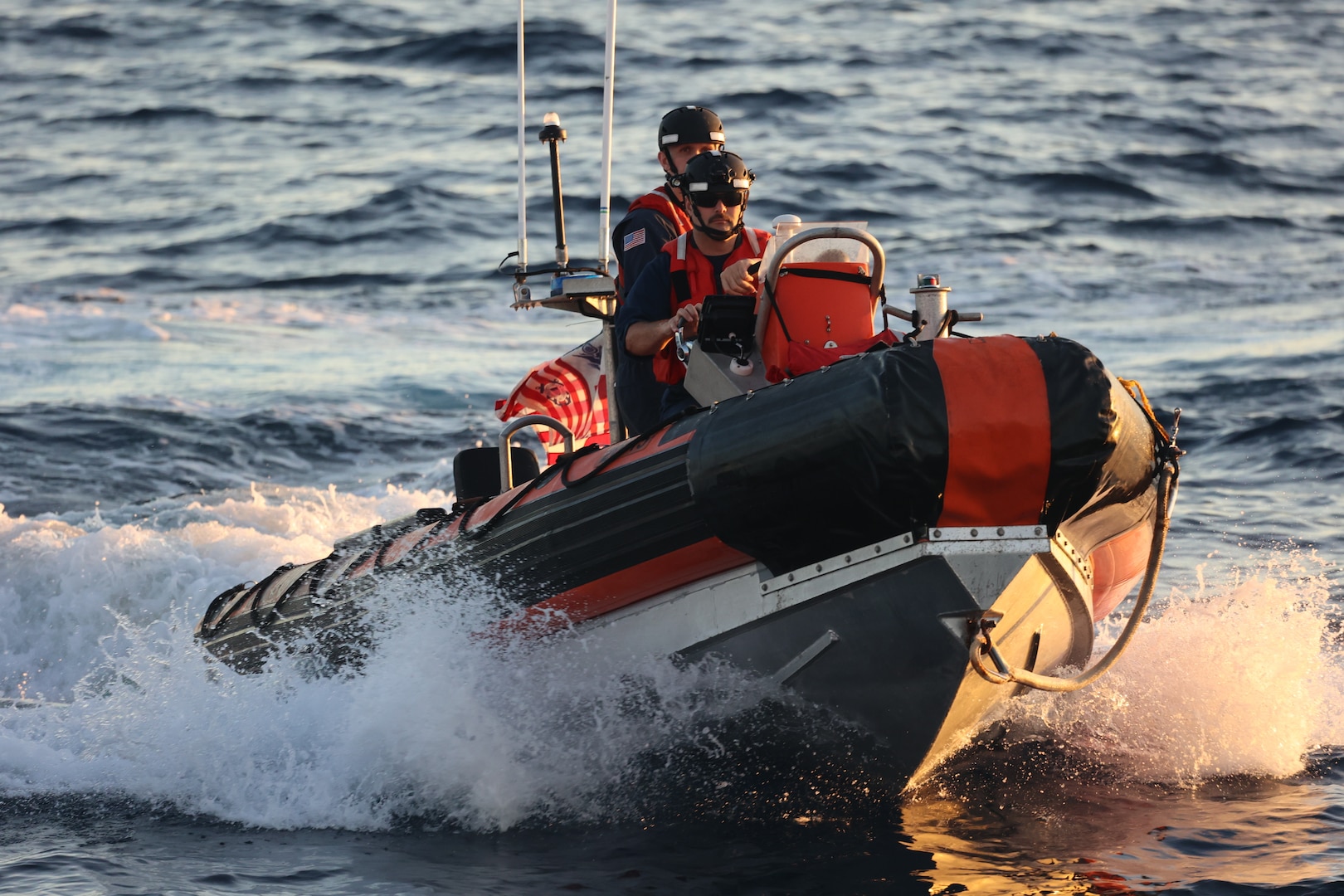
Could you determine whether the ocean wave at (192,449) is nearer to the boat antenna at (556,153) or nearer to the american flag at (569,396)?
the american flag at (569,396)

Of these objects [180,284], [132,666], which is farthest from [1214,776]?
[180,284]

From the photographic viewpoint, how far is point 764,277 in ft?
12.5

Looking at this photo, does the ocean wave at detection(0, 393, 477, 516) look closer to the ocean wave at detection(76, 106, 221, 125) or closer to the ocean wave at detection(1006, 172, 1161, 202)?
the ocean wave at detection(1006, 172, 1161, 202)

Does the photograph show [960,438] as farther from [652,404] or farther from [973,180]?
[973,180]

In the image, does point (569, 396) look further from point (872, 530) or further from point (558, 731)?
point (872, 530)

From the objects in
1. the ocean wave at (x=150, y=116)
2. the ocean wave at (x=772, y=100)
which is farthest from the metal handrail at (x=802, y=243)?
the ocean wave at (x=150, y=116)

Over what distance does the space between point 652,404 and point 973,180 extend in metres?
12.4

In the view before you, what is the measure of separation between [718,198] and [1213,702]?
84.5 inches

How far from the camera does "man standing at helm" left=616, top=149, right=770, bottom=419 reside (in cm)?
402

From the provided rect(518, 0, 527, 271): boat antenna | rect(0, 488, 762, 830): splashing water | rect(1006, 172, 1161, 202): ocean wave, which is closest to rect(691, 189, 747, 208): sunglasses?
rect(518, 0, 527, 271): boat antenna

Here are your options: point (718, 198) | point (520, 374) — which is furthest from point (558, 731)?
point (520, 374)

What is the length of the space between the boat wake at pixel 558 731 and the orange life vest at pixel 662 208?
1302mm

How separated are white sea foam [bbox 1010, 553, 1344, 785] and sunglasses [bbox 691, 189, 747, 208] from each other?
1.63m

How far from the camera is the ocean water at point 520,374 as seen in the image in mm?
3807
